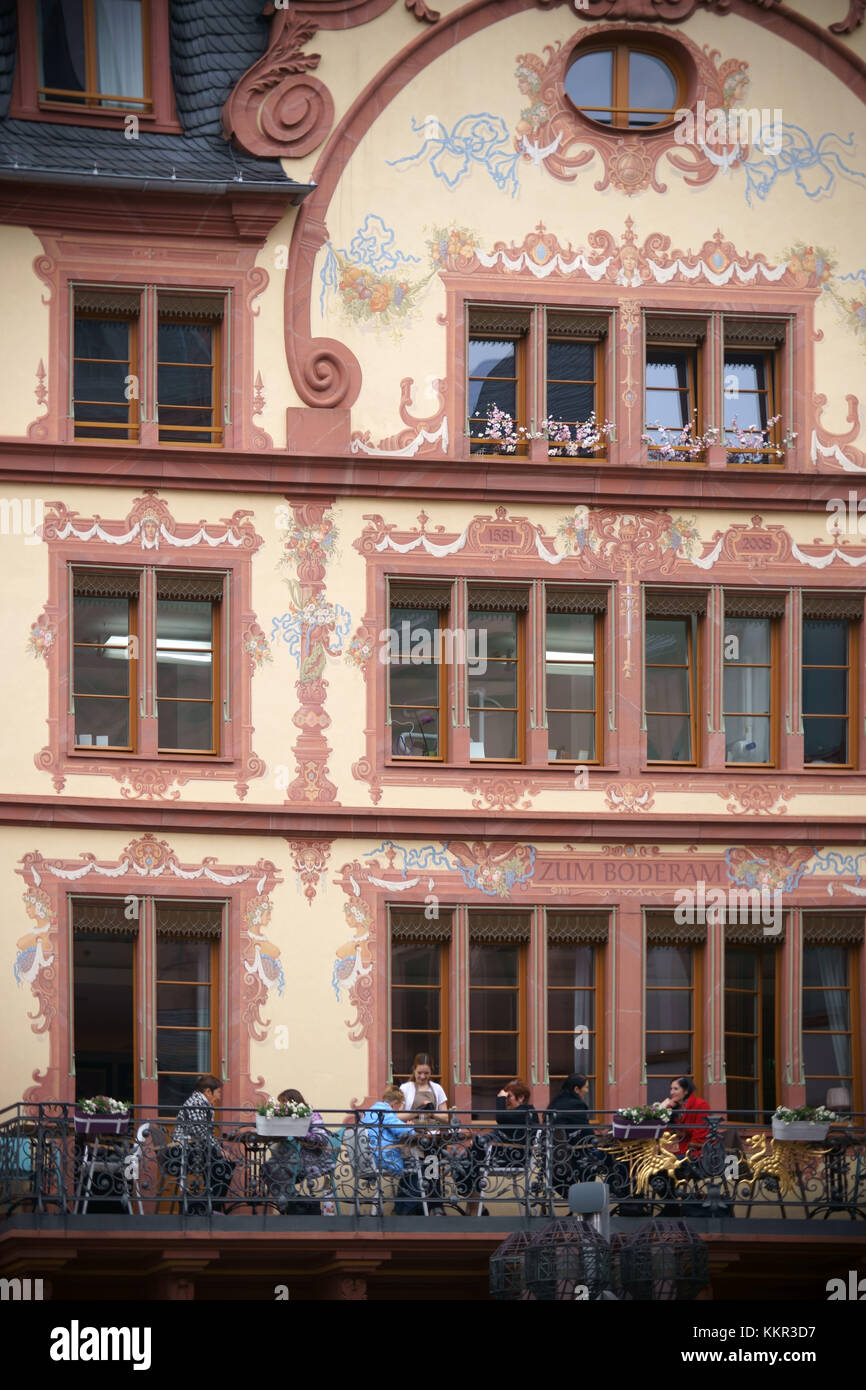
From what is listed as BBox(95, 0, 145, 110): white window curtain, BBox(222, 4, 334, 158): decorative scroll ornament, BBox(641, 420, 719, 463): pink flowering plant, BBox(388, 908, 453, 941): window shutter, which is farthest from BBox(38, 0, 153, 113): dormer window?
BBox(388, 908, 453, 941): window shutter

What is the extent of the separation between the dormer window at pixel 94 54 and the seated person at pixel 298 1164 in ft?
36.0

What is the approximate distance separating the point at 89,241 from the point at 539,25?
18.4ft

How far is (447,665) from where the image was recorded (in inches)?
1395

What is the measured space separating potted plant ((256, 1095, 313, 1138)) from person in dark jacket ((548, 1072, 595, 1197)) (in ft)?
8.23

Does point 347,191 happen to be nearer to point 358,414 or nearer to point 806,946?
point 358,414

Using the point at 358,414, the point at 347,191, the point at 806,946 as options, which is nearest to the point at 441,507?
the point at 358,414

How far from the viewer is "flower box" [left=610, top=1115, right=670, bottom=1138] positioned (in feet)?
109

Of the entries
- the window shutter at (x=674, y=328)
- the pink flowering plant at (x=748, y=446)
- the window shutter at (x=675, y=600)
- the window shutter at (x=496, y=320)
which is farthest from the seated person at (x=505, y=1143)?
the window shutter at (x=674, y=328)

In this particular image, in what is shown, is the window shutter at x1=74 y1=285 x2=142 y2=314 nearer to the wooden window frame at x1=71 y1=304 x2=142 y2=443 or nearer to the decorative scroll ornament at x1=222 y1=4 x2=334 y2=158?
the wooden window frame at x1=71 y1=304 x2=142 y2=443

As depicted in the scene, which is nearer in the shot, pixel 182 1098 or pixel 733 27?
pixel 182 1098

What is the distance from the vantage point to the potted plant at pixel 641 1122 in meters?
33.3

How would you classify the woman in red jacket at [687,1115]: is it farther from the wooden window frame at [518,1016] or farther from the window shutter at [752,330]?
the window shutter at [752,330]

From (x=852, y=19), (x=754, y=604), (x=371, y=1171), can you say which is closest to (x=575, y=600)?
(x=754, y=604)

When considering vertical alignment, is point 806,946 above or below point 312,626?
below
